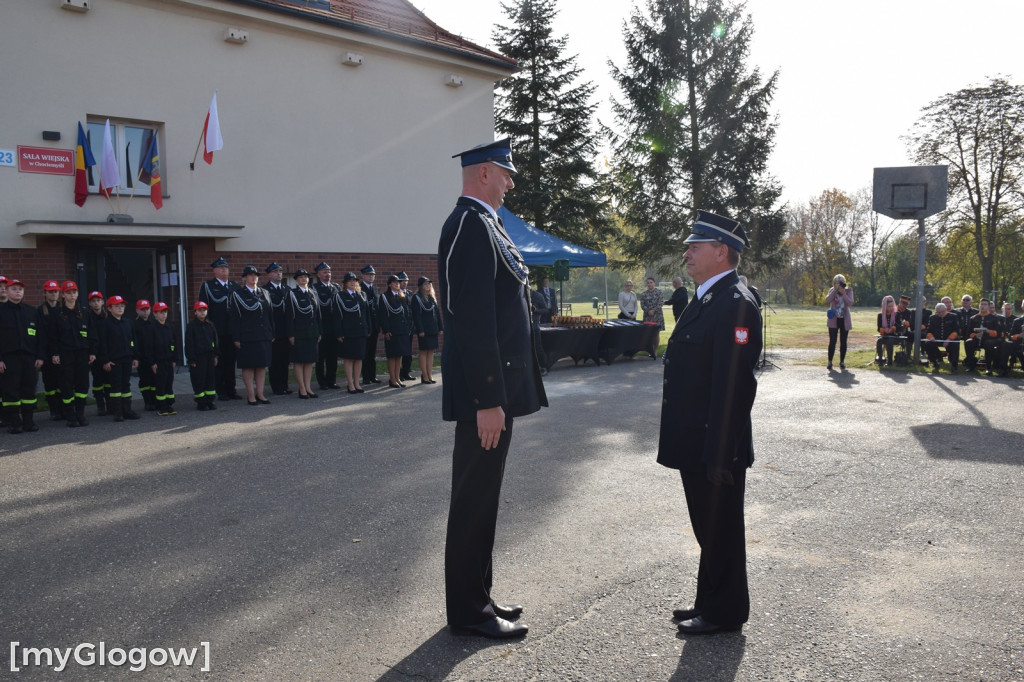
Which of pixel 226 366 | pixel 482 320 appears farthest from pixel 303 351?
pixel 482 320

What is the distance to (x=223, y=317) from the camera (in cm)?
1149

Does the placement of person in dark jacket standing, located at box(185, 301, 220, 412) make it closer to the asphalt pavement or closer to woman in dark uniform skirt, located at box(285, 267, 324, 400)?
woman in dark uniform skirt, located at box(285, 267, 324, 400)

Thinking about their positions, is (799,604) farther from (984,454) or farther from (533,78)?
(533,78)

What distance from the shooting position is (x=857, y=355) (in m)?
18.0

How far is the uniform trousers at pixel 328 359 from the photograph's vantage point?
1270 cm

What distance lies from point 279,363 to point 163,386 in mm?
2315

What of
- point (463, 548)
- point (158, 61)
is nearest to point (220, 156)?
point (158, 61)

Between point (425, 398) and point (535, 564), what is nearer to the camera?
point (535, 564)

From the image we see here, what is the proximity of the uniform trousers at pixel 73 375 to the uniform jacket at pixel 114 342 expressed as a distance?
0.22m

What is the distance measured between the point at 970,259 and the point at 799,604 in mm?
40879

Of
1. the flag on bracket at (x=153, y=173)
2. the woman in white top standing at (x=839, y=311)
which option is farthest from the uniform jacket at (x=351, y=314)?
the woman in white top standing at (x=839, y=311)

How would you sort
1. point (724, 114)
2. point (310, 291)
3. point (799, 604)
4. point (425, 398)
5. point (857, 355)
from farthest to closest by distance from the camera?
point (724, 114) < point (857, 355) < point (310, 291) < point (425, 398) < point (799, 604)

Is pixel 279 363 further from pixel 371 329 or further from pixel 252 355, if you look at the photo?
pixel 371 329

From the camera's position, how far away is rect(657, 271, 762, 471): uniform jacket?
3.32 m
